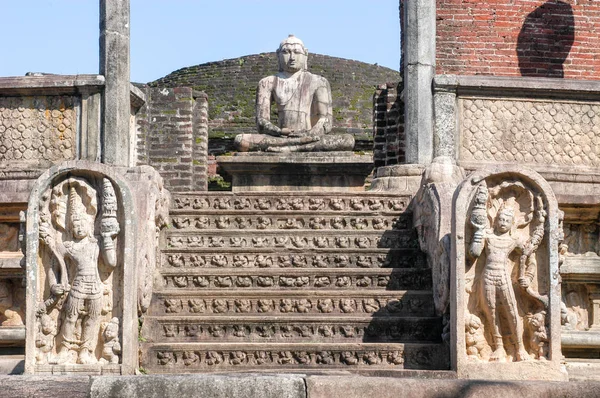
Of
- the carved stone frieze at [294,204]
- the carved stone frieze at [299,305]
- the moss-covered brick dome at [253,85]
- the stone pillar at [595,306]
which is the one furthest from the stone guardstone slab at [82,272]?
the moss-covered brick dome at [253,85]

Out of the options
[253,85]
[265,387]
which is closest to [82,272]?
[265,387]

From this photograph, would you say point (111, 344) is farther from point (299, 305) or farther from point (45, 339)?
point (299, 305)

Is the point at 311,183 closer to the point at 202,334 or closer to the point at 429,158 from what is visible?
the point at 429,158

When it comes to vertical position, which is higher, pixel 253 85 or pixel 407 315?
pixel 253 85

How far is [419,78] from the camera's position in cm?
1330

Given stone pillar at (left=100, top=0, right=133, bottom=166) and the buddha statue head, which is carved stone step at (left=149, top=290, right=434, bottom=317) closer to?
stone pillar at (left=100, top=0, right=133, bottom=166)

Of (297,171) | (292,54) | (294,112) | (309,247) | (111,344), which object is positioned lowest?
(111,344)

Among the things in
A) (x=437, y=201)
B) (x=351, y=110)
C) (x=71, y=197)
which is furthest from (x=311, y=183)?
(x=351, y=110)

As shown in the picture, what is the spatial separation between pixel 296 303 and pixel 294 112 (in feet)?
14.8

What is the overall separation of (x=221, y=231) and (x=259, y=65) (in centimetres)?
1535

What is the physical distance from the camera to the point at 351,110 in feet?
81.9

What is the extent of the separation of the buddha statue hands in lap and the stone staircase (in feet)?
6.98

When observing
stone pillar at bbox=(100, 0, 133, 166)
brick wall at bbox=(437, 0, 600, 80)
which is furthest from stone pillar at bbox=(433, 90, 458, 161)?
brick wall at bbox=(437, 0, 600, 80)

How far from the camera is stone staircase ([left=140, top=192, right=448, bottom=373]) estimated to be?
10438 millimetres
